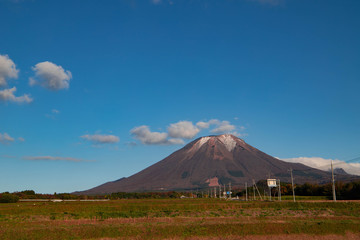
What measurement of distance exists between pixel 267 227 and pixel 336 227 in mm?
6628

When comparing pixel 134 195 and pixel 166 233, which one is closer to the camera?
pixel 166 233

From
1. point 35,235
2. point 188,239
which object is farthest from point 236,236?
point 35,235

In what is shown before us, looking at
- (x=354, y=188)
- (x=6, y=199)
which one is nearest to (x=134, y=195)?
(x=6, y=199)

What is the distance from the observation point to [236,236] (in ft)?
90.0

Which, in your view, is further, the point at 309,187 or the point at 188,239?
the point at 309,187

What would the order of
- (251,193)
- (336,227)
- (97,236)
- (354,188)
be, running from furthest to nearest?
(251,193) → (354,188) → (336,227) → (97,236)

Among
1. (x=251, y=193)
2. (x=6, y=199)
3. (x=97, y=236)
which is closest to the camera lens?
(x=97, y=236)

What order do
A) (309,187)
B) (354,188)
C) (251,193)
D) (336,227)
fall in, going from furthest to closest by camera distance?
(251,193) → (309,187) → (354,188) → (336,227)

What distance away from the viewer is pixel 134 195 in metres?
186

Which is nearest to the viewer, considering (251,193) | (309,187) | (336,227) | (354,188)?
(336,227)

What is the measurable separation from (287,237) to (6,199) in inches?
3876

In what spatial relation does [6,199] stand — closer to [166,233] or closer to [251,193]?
[166,233]

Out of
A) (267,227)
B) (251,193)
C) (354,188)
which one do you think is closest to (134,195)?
(251,193)

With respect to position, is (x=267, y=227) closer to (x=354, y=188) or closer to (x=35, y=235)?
(x=35, y=235)
